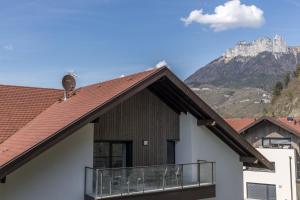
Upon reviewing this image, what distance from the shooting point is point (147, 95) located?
1636 centimetres

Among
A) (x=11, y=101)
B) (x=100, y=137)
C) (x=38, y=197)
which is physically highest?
(x=11, y=101)

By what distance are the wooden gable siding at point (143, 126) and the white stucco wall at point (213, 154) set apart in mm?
483

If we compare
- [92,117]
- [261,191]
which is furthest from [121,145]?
[261,191]

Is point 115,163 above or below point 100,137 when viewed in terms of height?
below

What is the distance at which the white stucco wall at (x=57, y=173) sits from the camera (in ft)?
41.5

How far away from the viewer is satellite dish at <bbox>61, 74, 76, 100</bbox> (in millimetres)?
18500

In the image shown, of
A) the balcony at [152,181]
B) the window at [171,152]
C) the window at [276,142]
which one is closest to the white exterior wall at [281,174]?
the window at [276,142]

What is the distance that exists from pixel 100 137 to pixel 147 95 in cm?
274

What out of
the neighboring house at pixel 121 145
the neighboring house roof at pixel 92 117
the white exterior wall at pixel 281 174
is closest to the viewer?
the neighboring house roof at pixel 92 117

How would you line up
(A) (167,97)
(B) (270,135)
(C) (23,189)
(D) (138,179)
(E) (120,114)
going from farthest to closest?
(B) (270,135) → (A) (167,97) → (E) (120,114) → (D) (138,179) → (C) (23,189)

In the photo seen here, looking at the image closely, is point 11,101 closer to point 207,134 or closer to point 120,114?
point 120,114

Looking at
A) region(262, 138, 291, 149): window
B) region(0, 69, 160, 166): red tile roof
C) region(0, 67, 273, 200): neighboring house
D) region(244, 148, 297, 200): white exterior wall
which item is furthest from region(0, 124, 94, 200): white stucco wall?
region(262, 138, 291, 149): window

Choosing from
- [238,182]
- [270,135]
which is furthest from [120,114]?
[270,135]

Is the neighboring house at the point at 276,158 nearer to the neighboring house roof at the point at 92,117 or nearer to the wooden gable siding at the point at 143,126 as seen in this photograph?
the neighboring house roof at the point at 92,117
